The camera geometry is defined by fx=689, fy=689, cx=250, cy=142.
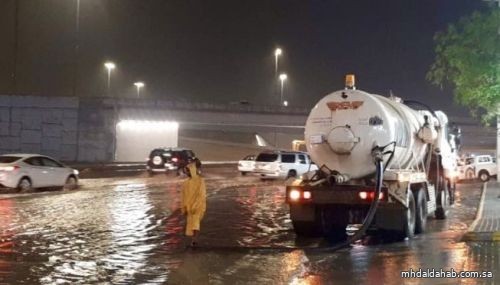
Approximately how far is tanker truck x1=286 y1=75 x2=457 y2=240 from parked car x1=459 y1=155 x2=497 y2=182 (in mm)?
28511

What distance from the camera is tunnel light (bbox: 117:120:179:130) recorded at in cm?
6206

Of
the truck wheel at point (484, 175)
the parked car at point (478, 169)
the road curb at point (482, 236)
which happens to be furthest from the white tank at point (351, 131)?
the truck wheel at point (484, 175)

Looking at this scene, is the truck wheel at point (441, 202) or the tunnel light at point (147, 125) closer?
the truck wheel at point (441, 202)

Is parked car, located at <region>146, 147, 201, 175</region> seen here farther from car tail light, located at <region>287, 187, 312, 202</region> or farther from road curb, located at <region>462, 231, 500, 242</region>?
road curb, located at <region>462, 231, 500, 242</region>

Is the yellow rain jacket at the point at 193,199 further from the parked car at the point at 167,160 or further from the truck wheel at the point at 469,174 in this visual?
the truck wheel at the point at 469,174

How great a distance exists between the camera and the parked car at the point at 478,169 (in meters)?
41.9

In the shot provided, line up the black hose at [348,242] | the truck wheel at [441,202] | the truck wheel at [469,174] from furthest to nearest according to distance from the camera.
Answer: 1. the truck wheel at [469,174]
2. the truck wheel at [441,202]
3. the black hose at [348,242]

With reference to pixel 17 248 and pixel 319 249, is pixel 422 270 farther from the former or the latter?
pixel 17 248

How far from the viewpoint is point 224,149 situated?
88000 mm

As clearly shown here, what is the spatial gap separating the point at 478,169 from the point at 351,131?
1220 inches

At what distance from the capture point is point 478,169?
42.3 m

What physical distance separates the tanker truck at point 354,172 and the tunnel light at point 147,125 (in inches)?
1870

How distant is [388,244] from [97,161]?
4602 cm

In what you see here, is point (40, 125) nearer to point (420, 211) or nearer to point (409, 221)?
point (420, 211)
